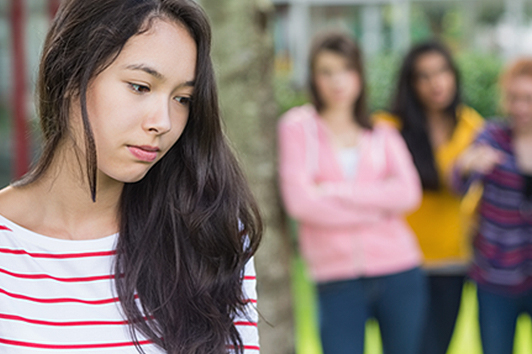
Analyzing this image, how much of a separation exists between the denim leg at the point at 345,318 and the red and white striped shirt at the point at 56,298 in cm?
180

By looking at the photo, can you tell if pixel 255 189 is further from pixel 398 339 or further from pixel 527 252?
pixel 527 252

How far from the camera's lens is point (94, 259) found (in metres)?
1.66

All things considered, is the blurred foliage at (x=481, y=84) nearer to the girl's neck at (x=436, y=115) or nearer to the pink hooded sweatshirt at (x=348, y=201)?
the girl's neck at (x=436, y=115)

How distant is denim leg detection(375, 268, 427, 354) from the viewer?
339cm

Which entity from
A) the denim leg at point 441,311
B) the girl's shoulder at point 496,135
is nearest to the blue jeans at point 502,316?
the denim leg at point 441,311

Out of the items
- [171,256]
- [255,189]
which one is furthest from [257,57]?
[171,256]

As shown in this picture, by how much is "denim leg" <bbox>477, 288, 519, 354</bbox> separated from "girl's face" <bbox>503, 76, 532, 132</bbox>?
0.88 m

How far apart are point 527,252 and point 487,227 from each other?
0.23 m

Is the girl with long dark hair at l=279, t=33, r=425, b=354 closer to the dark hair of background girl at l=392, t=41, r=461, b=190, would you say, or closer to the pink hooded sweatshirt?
the pink hooded sweatshirt

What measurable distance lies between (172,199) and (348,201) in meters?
1.67

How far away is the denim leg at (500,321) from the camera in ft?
11.6

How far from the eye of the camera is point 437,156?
3.77 meters

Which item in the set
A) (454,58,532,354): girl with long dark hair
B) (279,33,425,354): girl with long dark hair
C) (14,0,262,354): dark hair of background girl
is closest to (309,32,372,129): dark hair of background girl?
(279,33,425,354): girl with long dark hair

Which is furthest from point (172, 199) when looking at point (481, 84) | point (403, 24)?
point (403, 24)
